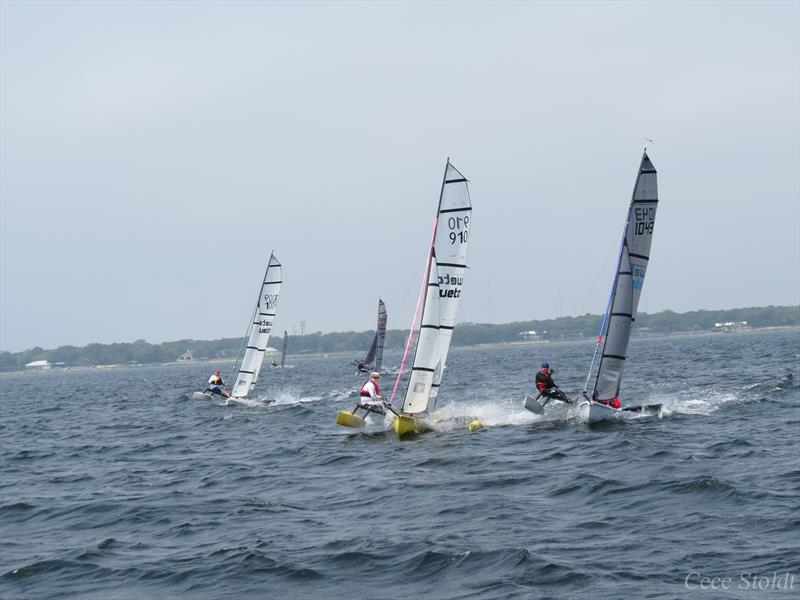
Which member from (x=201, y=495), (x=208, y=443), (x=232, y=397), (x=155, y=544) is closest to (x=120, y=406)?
(x=232, y=397)

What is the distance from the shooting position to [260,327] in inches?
1593

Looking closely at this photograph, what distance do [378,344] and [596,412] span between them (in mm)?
41877

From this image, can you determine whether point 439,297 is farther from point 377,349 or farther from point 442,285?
point 377,349

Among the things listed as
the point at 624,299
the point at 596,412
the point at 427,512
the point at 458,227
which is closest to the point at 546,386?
the point at 596,412

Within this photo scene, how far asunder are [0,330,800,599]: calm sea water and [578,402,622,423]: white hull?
21.4 inches

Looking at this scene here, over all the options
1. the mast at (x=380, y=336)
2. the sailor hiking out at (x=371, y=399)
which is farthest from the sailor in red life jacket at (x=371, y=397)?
the mast at (x=380, y=336)

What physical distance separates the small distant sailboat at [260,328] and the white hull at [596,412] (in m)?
19.0

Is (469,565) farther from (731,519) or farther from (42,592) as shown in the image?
(42,592)

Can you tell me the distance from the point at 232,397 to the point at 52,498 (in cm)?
2201

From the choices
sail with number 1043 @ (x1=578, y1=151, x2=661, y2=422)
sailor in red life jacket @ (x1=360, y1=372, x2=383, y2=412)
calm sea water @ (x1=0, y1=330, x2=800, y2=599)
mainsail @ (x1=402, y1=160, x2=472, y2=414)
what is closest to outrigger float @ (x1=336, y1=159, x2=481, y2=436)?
mainsail @ (x1=402, y1=160, x2=472, y2=414)

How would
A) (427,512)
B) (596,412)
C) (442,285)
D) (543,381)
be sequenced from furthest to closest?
(543,381), (442,285), (596,412), (427,512)

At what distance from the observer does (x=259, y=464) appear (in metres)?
20.8

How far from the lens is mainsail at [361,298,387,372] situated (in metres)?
64.4

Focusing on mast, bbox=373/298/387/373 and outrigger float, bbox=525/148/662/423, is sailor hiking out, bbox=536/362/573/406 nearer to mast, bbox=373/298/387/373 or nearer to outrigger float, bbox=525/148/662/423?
outrigger float, bbox=525/148/662/423
